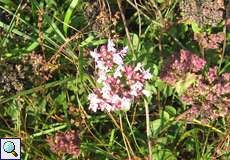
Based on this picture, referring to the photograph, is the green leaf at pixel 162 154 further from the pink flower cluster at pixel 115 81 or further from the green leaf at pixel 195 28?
the green leaf at pixel 195 28

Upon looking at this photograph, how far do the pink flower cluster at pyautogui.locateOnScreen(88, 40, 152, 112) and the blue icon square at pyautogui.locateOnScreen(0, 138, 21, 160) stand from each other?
1.46 feet

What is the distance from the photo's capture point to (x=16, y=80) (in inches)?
92.0

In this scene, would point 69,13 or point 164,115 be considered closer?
point 164,115

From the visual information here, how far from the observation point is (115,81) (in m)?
2.07

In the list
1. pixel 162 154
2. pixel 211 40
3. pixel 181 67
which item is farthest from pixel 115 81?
pixel 211 40

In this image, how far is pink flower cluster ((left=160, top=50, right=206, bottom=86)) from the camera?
2191 millimetres

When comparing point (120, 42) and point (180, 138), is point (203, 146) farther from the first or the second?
point (120, 42)

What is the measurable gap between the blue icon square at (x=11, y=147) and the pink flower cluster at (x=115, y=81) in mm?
446

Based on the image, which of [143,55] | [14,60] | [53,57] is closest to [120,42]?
[143,55]

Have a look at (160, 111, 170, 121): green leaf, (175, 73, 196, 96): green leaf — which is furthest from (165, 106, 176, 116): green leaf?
(175, 73, 196, 96): green leaf

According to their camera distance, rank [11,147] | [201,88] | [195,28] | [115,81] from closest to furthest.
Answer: [115,81] → [201,88] → [11,147] → [195,28]

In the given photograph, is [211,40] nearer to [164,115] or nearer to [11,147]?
[164,115]

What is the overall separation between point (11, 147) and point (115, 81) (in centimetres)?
60

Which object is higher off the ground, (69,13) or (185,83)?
(69,13)
